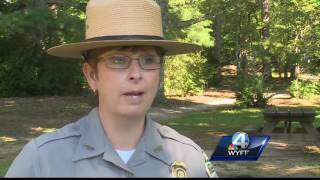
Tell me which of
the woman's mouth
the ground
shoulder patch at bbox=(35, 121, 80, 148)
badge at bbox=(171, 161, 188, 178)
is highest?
the woman's mouth

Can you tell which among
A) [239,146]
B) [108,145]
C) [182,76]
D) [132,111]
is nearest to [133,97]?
[132,111]

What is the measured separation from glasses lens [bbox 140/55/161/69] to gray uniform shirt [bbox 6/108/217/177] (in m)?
0.21

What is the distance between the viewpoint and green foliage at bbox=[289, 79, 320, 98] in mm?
26156

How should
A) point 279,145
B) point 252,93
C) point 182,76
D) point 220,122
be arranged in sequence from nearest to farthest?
point 279,145 → point 220,122 → point 252,93 → point 182,76

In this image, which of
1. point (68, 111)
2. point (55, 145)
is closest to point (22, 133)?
point (68, 111)

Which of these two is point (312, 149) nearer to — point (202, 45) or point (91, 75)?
point (91, 75)

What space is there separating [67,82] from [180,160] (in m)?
22.7

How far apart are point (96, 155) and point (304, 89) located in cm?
2533

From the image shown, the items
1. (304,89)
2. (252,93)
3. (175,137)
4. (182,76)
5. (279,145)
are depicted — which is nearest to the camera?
(175,137)

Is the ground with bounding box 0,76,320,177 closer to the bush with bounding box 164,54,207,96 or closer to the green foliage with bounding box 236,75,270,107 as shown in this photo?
the bush with bounding box 164,54,207,96

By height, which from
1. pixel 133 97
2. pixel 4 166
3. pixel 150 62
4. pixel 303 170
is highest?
pixel 150 62

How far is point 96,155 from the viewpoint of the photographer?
1945 millimetres

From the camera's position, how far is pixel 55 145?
1.93m

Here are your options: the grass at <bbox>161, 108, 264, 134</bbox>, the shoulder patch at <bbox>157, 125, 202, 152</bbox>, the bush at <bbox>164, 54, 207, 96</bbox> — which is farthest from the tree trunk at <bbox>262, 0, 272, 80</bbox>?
the shoulder patch at <bbox>157, 125, 202, 152</bbox>
